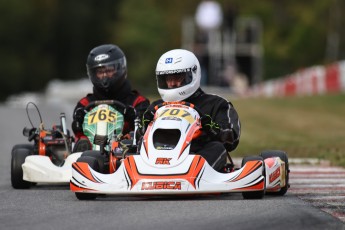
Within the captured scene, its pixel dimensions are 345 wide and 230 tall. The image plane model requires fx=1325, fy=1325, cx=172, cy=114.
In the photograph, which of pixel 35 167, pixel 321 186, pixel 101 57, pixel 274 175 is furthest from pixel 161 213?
pixel 101 57

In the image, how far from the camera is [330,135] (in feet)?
77.2

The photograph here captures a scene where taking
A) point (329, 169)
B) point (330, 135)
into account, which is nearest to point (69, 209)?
point (329, 169)

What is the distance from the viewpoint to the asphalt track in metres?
9.60

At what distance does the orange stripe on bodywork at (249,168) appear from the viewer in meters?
11.4

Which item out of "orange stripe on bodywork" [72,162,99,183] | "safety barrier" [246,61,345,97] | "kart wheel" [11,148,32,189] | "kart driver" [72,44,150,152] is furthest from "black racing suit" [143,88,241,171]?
"safety barrier" [246,61,345,97]

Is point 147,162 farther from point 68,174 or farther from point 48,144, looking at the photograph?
point 48,144

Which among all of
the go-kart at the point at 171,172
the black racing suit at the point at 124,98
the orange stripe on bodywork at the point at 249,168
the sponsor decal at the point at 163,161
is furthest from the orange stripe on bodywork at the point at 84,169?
the black racing suit at the point at 124,98

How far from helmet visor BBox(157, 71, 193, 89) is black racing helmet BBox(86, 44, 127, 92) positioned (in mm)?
2327

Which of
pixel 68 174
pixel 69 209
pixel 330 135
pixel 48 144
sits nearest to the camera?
pixel 69 209

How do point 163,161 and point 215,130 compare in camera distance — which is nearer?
point 163,161

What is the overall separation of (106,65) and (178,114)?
317 cm

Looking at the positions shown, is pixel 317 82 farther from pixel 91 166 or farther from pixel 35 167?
pixel 91 166

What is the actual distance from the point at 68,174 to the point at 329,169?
3626mm

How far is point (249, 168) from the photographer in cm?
1145
